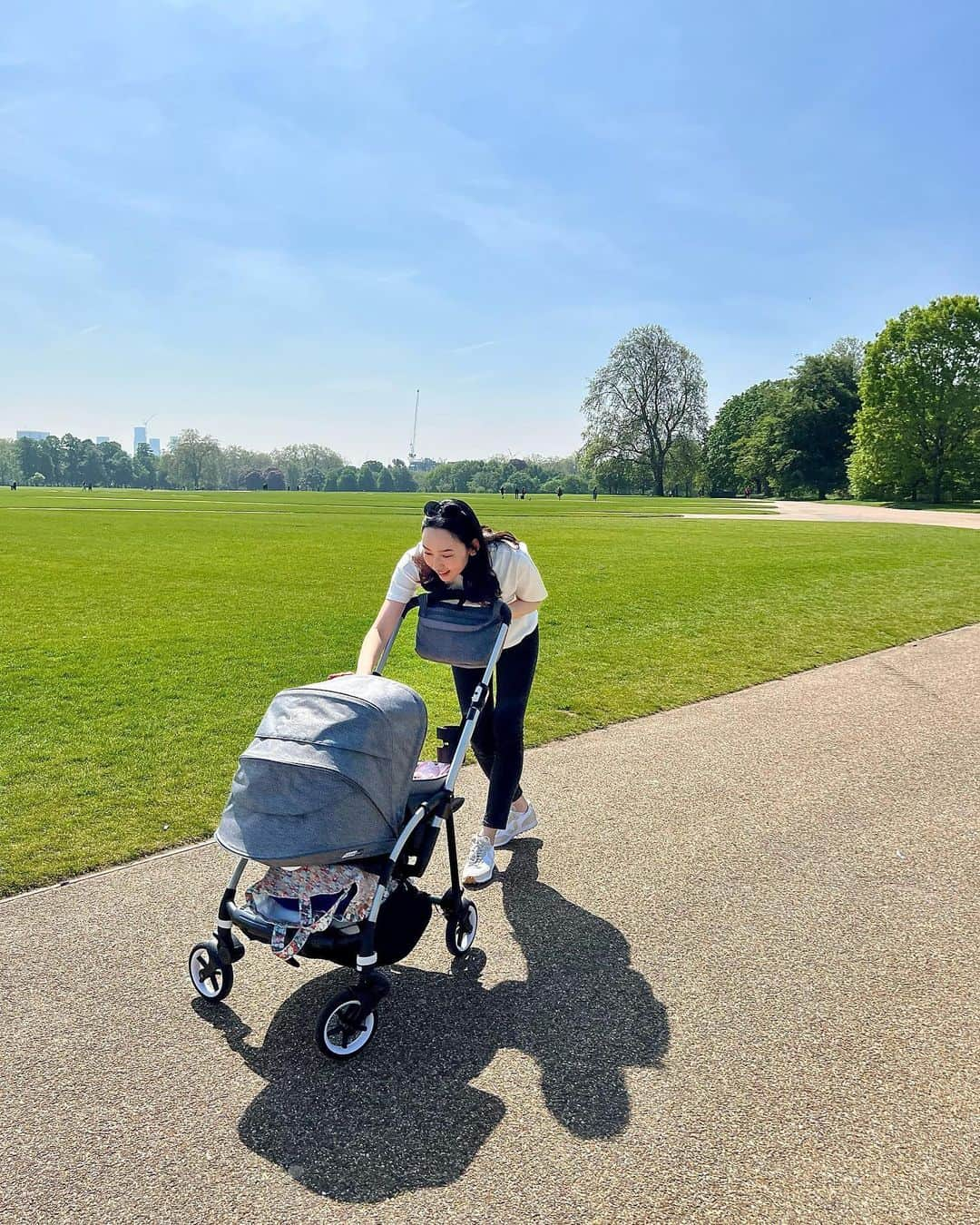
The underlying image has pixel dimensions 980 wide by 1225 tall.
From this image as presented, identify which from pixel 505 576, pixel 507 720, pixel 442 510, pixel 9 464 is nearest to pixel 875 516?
pixel 507 720

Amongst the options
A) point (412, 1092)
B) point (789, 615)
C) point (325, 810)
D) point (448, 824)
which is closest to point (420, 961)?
Answer: point (448, 824)

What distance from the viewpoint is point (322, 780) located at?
2.78 m

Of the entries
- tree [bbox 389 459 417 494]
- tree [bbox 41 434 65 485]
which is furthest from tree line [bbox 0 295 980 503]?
tree [bbox 41 434 65 485]

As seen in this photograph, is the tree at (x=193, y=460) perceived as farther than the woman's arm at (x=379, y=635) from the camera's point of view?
Yes

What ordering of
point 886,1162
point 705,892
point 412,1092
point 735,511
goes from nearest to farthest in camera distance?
point 886,1162
point 412,1092
point 705,892
point 735,511

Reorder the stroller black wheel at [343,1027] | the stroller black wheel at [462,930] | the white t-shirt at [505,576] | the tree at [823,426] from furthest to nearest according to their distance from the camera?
the tree at [823,426] < the white t-shirt at [505,576] < the stroller black wheel at [462,930] < the stroller black wheel at [343,1027]

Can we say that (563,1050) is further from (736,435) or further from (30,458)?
(30,458)

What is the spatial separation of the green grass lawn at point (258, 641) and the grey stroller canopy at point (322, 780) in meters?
1.91

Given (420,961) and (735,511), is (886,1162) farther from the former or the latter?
(735,511)

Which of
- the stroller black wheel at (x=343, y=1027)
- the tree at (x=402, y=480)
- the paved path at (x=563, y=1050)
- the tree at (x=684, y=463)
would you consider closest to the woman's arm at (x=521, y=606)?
the paved path at (x=563, y=1050)

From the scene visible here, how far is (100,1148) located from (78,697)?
5750 mm

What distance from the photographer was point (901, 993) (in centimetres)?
315

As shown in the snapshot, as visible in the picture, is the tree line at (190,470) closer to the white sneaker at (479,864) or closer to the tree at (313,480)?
the tree at (313,480)

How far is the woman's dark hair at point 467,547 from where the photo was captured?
3.45 m
